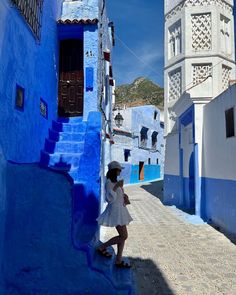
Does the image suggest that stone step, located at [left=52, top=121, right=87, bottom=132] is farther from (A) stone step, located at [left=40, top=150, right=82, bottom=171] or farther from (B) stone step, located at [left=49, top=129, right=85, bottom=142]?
(A) stone step, located at [left=40, top=150, right=82, bottom=171]

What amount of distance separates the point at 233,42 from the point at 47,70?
9.56m

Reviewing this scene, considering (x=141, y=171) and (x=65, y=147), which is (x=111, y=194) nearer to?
(x=65, y=147)

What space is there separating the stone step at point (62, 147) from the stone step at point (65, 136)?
28 cm

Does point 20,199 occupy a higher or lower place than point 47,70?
lower

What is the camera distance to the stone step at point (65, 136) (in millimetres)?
6793

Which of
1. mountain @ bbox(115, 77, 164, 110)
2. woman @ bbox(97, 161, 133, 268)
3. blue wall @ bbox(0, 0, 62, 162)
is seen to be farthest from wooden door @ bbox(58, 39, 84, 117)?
mountain @ bbox(115, 77, 164, 110)

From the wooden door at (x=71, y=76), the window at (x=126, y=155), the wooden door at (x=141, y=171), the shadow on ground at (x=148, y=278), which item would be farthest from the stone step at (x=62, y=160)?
the wooden door at (x=141, y=171)

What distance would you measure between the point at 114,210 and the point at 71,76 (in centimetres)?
536

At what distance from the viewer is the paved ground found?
4.35 m

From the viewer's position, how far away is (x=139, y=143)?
2991cm

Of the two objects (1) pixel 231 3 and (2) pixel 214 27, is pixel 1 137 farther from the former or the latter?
(1) pixel 231 3

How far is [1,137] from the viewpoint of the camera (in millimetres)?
3484

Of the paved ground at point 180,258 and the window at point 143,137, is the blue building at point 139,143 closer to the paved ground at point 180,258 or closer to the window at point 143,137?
the window at point 143,137

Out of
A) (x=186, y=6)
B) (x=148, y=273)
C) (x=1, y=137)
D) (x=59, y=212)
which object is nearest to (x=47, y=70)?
(x=1, y=137)
